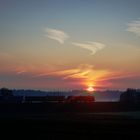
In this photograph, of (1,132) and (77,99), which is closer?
(1,132)

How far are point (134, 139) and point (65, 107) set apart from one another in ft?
168

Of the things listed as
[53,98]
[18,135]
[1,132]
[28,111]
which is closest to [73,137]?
[18,135]

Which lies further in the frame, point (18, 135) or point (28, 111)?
point (28, 111)

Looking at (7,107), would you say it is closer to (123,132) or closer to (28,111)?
(28,111)

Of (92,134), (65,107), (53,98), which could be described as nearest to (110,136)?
(92,134)

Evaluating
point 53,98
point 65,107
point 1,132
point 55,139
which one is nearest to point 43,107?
point 65,107

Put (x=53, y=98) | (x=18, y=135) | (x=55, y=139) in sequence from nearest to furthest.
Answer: (x=55, y=139) → (x=18, y=135) → (x=53, y=98)

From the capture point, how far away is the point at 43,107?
8338 centimetres

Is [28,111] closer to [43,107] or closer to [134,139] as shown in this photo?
[43,107]

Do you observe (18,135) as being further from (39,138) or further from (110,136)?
(110,136)

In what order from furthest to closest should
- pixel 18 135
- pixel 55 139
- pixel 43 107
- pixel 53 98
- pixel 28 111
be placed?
1. pixel 53 98
2. pixel 43 107
3. pixel 28 111
4. pixel 18 135
5. pixel 55 139

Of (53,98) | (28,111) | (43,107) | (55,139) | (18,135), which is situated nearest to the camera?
(55,139)

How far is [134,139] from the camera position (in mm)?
34531

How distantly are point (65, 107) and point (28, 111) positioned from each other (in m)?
10.0
